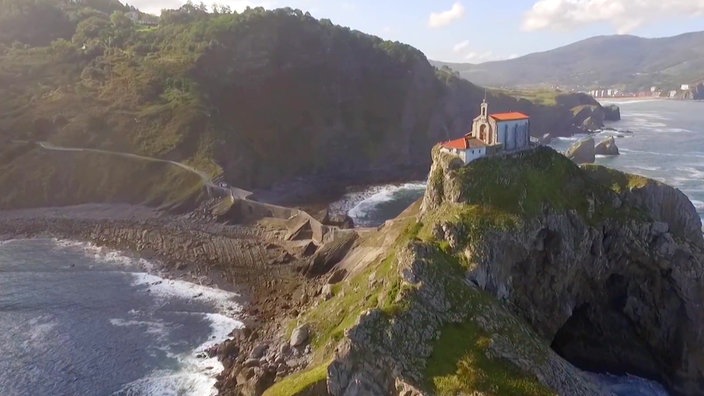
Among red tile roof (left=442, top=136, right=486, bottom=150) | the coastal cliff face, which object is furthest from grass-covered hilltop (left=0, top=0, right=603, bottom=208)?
the coastal cliff face

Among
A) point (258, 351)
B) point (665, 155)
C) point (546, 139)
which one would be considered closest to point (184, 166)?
point (258, 351)

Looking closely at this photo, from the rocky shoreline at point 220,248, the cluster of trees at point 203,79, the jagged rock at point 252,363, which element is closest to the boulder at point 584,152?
the cluster of trees at point 203,79

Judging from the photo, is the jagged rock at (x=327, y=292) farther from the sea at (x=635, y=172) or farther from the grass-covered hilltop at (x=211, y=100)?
the grass-covered hilltop at (x=211, y=100)

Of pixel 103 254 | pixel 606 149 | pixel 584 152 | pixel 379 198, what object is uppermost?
pixel 584 152

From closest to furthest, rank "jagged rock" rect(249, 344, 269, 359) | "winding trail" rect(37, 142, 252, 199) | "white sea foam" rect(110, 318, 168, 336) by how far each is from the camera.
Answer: "jagged rock" rect(249, 344, 269, 359), "white sea foam" rect(110, 318, 168, 336), "winding trail" rect(37, 142, 252, 199)

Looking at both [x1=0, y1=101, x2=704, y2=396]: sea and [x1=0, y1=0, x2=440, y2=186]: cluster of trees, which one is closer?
[x1=0, y1=101, x2=704, y2=396]: sea

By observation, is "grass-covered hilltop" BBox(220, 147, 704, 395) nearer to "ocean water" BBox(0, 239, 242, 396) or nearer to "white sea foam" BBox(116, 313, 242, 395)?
"white sea foam" BBox(116, 313, 242, 395)

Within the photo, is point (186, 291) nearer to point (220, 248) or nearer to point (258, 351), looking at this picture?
point (220, 248)
